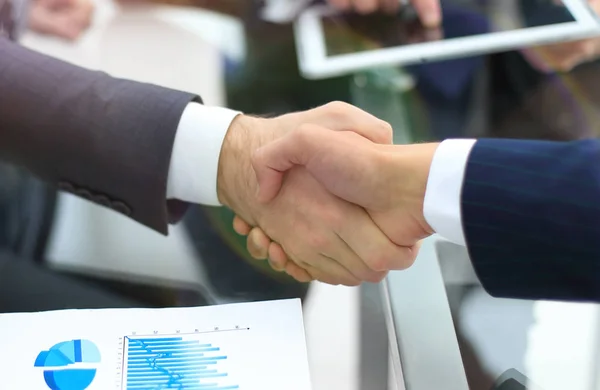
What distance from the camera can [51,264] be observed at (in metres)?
0.72

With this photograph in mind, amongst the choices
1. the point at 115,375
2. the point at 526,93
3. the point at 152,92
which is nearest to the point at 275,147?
the point at 152,92

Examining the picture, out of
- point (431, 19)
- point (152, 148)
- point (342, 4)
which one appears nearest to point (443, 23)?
point (431, 19)

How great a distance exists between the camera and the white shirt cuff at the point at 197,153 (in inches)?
27.3

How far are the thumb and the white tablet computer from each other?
214 millimetres

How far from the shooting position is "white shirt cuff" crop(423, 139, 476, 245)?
56 cm

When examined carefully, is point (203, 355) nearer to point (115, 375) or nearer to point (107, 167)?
point (115, 375)

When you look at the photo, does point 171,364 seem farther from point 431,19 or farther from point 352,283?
point 431,19

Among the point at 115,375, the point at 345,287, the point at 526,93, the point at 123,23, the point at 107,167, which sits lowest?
the point at 115,375

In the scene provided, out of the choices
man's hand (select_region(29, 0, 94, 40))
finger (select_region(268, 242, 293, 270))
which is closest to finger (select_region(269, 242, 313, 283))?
finger (select_region(268, 242, 293, 270))

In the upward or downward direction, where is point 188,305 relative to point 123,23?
downward

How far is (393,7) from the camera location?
0.91 m

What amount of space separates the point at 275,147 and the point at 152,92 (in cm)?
14

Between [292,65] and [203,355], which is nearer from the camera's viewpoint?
[203,355]

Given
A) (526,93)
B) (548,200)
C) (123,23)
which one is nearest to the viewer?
(548,200)
